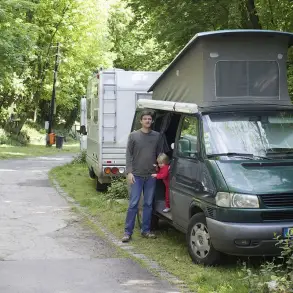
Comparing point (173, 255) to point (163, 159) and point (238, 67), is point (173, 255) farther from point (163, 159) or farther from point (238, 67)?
point (238, 67)

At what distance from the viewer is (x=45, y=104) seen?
48.4m

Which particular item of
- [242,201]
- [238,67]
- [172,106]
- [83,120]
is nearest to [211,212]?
[242,201]

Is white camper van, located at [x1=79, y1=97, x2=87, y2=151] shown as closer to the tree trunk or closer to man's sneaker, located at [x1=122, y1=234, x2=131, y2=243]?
the tree trunk

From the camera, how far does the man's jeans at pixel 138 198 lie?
28.2 feet

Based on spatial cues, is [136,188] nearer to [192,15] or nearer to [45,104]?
[192,15]

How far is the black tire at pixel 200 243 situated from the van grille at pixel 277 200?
33.5 inches

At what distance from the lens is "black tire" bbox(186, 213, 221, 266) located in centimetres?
684

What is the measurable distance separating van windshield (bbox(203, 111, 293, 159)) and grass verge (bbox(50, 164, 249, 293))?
145 cm

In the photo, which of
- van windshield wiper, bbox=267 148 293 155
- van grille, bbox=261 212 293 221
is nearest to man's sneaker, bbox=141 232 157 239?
van windshield wiper, bbox=267 148 293 155

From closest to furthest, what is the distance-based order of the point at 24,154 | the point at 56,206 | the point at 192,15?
the point at 56,206, the point at 192,15, the point at 24,154

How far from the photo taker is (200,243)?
23.0 ft

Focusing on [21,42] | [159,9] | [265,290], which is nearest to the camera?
[265,290]

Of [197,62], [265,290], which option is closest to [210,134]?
[197,62]

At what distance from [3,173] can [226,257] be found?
14.2 metres
